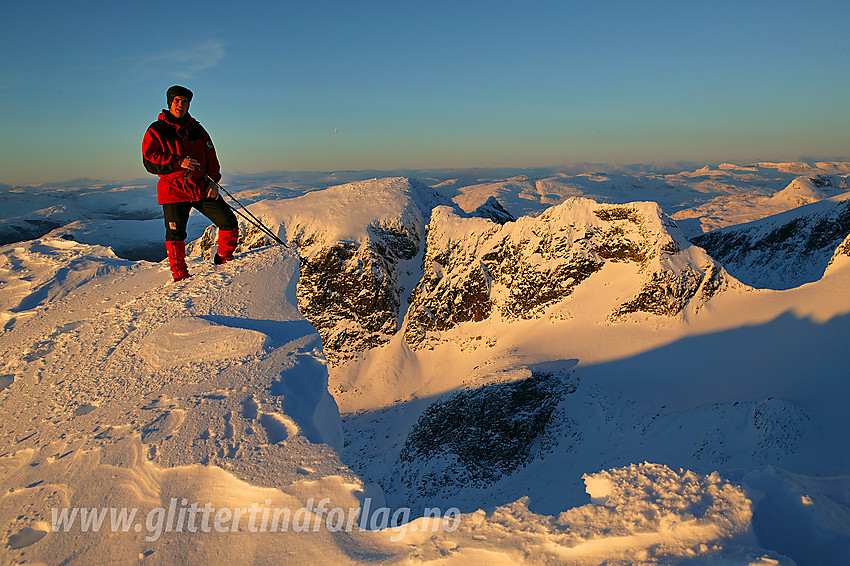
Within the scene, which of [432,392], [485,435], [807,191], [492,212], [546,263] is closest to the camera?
[485,435]

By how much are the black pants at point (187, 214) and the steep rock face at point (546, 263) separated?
98.9 ft

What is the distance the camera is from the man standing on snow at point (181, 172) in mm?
6508

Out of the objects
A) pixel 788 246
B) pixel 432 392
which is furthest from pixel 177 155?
pixel 788 246

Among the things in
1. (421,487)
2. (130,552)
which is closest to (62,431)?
(130,552)

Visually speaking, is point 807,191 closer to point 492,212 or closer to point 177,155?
point 492,212

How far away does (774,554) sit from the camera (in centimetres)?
256

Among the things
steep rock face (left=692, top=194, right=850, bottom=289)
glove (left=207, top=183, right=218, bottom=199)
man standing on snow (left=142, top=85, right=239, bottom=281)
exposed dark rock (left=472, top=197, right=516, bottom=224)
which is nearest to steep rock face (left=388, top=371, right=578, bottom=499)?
man standing on snow (left=142, top=85, right=239, bottom=281)

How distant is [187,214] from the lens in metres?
7.52

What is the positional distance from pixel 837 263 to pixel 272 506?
130ft

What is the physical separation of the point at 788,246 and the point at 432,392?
4137 centimetres

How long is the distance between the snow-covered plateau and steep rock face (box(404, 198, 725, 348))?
0.77 feet

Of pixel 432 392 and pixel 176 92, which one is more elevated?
pixel 176 92

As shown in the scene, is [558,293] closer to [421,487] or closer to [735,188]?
[421,487]

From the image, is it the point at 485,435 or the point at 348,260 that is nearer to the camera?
the point at 485,435
